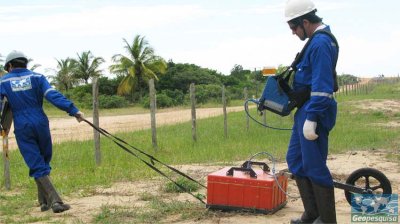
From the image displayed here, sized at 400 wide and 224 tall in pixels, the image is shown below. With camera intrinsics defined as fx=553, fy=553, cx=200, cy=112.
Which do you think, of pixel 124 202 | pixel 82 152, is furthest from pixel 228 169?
pixel 82 152

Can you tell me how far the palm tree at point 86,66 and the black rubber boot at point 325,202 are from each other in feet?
173

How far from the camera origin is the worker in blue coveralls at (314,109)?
4645 mm

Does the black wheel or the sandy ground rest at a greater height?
the black wheel

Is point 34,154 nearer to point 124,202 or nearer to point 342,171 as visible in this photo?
point 124,202

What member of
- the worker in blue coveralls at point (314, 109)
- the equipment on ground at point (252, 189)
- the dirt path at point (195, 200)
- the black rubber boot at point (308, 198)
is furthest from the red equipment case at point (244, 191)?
the worker in blue coveralls at point (314, 109)

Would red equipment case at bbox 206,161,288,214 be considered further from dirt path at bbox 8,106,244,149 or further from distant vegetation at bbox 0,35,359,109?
distant vegetation at bbox 0,35,359,109

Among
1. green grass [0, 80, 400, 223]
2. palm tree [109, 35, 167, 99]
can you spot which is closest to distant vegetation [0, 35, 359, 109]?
palm tree [109, 35, 167, 99]

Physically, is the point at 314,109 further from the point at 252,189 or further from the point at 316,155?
the point at 252,189

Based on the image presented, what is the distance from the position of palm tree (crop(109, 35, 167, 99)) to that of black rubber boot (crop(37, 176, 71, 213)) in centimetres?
4469

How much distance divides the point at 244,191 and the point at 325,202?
1292 mm

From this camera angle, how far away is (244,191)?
605 centimetres

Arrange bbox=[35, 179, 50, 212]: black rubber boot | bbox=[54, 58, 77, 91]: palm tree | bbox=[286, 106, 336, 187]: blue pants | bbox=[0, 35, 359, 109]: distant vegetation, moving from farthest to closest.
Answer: bbox=[54, 58, 77, 91]: palm tree < bbox=[0, 35, 359, 109]: distant vegetation < bbox=[35, 179, 50, 212]: black rubber boot < bbox=[286, 106, 336, 187]: blue pants

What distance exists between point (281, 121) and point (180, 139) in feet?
21.2

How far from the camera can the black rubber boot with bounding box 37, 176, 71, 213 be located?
6.46 m
